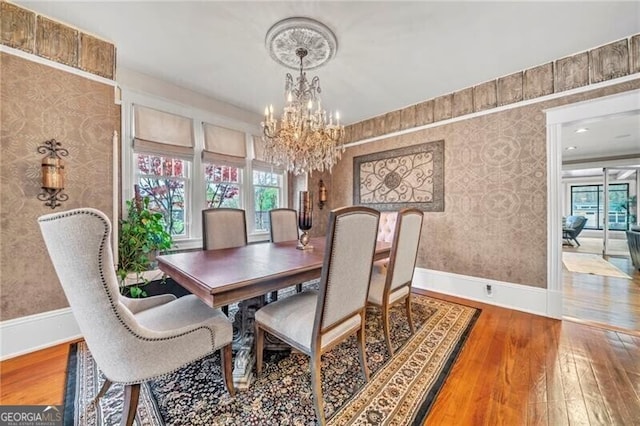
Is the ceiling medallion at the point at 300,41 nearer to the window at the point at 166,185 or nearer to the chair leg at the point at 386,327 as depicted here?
the window at the point at 166,185

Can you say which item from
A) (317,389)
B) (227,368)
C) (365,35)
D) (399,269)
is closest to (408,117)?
(365,35)

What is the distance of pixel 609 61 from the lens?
222 centimetres

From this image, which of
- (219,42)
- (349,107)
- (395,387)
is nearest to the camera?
(395,387)

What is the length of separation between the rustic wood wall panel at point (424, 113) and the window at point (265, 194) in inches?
94.1

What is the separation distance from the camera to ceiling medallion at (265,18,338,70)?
1.95 m

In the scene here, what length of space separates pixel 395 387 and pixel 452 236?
7.39 feet

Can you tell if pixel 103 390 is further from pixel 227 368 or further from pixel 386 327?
pixel 386 327

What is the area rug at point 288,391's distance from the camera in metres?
1.29

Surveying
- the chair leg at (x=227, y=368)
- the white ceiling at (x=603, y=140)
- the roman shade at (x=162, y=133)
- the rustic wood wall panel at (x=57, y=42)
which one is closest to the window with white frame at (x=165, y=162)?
the roman shade at (x=162, y=133)

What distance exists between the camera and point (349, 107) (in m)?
3.67

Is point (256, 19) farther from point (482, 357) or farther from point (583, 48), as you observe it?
Result: point (482, 357)

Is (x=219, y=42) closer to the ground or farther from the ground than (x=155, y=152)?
farther from the ground

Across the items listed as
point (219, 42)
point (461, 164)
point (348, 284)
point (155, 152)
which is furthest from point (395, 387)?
point (155, 152)

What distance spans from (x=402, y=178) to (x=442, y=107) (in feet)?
3.50
